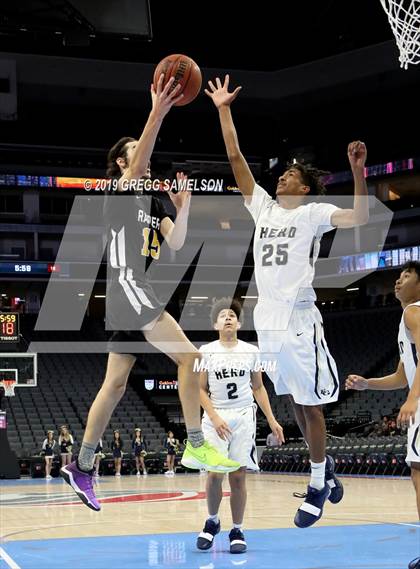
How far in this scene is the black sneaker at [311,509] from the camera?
15.8ft

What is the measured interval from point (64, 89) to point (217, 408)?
24.1m

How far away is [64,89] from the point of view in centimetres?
3042

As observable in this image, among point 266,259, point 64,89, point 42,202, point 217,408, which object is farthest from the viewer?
point 42,202

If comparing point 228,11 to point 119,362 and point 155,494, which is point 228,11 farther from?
point 119,362

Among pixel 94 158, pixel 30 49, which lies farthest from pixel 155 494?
pixel 94 158

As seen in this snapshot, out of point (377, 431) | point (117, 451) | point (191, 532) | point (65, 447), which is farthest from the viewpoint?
point (117, 451)

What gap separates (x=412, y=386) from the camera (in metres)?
5.49

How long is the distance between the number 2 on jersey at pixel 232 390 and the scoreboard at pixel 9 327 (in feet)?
41.1

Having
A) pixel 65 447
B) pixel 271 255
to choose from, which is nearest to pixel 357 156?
pixel 271 255

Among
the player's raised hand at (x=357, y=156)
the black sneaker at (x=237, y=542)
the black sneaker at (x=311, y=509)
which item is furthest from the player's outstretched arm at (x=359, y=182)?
the black sneaker at (x=237, y=542)

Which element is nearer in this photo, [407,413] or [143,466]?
[407,413]

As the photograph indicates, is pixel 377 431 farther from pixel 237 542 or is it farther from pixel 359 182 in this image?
pixel 359 182

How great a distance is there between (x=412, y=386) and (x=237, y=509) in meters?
3.19

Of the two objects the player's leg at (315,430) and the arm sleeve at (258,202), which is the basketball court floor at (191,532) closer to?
the player's leg at (315,430)
